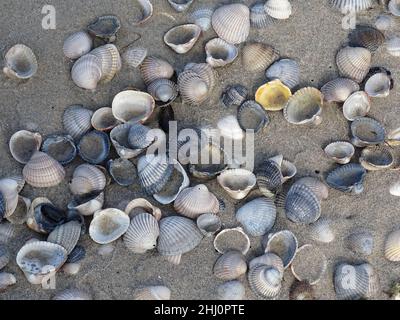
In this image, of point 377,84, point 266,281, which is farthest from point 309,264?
point 377,84

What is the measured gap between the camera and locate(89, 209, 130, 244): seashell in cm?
372

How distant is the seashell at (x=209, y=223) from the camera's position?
3.78m

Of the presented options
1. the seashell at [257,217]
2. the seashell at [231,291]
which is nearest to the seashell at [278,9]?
the seashell at [257,217]

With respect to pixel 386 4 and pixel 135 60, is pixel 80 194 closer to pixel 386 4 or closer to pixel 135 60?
pixel 135 60

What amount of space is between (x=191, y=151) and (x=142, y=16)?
1.21m

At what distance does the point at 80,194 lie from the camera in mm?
3867

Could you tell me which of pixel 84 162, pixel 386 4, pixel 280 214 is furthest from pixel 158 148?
pixel 386 4

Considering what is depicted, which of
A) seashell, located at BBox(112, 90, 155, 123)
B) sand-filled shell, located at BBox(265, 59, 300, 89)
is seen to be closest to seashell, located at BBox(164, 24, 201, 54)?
seashell, located at BBox(112, 90, 155, 123)

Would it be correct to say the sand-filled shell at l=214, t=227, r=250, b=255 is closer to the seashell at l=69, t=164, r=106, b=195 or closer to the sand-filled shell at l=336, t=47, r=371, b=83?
the seashell at l=69, t=164, r=106, b=195

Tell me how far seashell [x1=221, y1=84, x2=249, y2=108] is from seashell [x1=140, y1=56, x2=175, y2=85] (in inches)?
17.1

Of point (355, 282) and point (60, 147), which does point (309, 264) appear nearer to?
point (355, 282)

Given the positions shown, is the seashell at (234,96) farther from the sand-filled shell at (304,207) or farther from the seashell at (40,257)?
the seashell at (40,257)

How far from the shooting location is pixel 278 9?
4379 mm

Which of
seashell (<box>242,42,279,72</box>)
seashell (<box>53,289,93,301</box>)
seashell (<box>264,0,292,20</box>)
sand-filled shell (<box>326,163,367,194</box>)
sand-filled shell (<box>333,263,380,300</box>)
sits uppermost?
seashell (<box>264,0,292,20</box>)
